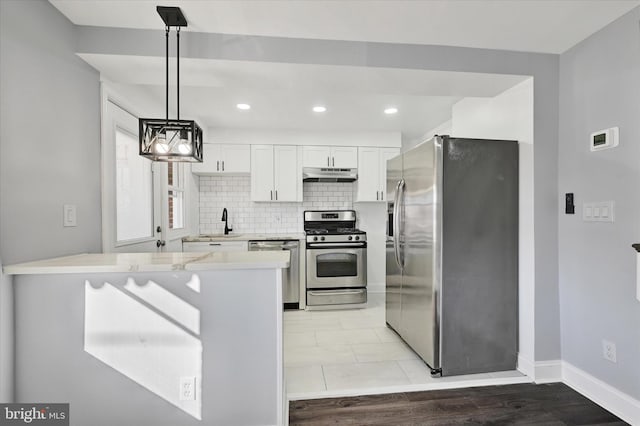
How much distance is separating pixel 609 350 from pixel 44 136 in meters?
3.62

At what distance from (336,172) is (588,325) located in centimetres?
307

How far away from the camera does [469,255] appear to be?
2285 millimetres

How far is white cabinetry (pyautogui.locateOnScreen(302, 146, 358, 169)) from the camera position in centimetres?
429

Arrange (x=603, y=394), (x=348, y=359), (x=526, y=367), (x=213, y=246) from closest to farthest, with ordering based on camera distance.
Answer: (x=603, y=394), (x=526, y=367), (x=348, y=359), (x=213, y=246)

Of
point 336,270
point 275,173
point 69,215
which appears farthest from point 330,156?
point 69,215

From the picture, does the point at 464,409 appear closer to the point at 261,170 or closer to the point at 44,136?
the point at 44,136

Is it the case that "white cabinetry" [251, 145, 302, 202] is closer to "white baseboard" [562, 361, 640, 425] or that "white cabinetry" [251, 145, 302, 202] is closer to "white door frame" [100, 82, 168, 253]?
"white door frame" [100, 82, 168, 253]

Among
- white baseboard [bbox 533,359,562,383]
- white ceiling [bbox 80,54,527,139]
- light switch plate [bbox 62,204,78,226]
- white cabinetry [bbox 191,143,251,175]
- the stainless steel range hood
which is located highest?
white ceiling [bbox 80,54,527,139]

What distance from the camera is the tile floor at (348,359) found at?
219 cm

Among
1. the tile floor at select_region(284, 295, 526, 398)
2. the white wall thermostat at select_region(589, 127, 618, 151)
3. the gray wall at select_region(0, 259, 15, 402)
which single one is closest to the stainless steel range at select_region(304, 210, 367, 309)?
the tile floor at select_region(284, 295, 526, 398)

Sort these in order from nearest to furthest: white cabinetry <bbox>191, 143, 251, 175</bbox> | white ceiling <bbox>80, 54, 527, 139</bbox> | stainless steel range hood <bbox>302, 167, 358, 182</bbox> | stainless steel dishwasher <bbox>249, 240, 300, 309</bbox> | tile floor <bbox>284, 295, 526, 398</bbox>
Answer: white ceiling <bbox>80, 54, 527, 139</bbox> < tile floor <bbox>284, 295, 526, 398</bbox> < stainless steel dishwasher <bbox>249, 240, 300, 309</bbox> < white cabinetry <bbox>191, 143, 251, 175</bbox> < stainless steel range hood <bbox>302, 167, 358, 182</bbox>

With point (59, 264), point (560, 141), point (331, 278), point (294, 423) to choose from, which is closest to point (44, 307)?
point (59, 264)

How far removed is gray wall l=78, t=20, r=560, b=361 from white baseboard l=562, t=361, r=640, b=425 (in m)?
0.14

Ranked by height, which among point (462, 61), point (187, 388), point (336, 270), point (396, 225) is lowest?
point (187, 388)
